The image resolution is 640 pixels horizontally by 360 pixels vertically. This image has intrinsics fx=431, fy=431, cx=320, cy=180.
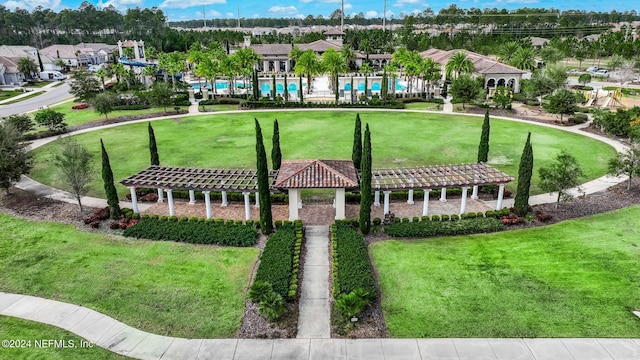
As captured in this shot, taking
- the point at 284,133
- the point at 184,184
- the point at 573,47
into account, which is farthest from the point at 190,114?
the point at 573,47

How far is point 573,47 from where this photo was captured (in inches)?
4476

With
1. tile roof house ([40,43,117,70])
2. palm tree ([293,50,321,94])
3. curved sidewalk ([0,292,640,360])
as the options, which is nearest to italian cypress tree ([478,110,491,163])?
curved sidewalk ([0,292,640,360])

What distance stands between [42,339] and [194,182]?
14388mm

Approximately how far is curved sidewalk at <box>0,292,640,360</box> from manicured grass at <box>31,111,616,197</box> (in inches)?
747

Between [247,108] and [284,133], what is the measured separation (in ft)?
63.4

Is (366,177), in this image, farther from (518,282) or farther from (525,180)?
(525,180)

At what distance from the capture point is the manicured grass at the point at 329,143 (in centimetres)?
4219

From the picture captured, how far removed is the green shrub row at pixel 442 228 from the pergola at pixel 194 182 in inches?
392

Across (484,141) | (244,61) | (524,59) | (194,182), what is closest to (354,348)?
(194,182)

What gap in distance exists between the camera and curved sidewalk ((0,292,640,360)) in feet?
57.6

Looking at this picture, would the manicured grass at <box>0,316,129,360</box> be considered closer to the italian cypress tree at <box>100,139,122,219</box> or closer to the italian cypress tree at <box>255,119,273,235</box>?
the italian cypress tree at <box>100,139,122,219</box>

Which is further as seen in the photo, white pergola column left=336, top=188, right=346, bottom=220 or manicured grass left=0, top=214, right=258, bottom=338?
white pergola column left=336, top=188, right=346, bottom=220

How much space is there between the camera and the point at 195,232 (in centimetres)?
2769

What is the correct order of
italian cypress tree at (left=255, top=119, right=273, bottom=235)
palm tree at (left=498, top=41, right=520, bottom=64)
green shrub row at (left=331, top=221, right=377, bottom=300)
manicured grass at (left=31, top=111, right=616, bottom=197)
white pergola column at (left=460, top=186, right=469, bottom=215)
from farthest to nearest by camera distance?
palm tree at (left=498, top=41, right=520, bottom=64) < manicured grass at (left=31, top=111, right=616, bottom=197) < white pergola column at (left=460, top=186, right=469, bottom=215) < italian cypress tree at (left=255, top=119, right=273, bottom=235) < green shrub row at (left=331, top=221, right=377, bottom=300)
